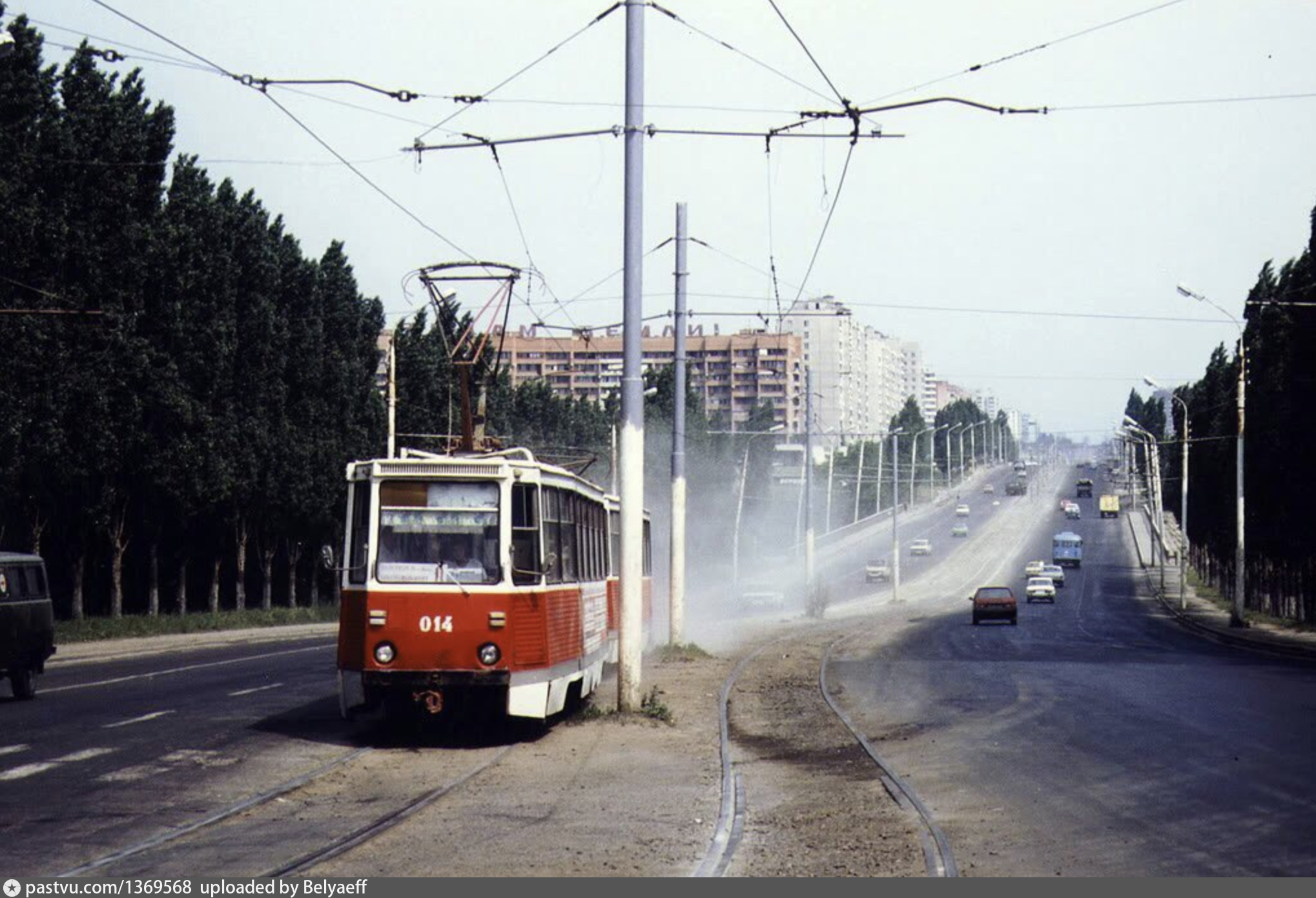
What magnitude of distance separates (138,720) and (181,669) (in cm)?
1151

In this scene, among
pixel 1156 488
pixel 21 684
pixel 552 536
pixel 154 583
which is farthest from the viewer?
pixel 1156 488

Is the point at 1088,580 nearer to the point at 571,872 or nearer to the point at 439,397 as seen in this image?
the point at 439,397

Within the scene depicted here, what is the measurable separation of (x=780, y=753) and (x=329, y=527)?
4522 cm

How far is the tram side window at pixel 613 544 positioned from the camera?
25.3 metres

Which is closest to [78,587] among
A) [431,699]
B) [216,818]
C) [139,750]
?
[139,750]

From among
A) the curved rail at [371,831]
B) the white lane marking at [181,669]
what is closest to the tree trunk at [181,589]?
the white lane marking at [181,669]

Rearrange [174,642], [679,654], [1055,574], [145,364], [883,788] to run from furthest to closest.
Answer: [1055,574], [174,642], [145,364], [679,654], [883,788]

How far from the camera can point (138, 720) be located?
20250 mm

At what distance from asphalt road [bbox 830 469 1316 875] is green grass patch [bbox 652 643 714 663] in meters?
2.88

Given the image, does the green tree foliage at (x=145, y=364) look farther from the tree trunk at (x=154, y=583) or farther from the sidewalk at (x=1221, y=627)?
the sidewalk at (x=1221, y=627)

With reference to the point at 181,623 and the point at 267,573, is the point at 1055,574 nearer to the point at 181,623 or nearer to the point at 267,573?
the point at 267,573

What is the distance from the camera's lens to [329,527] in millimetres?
61000

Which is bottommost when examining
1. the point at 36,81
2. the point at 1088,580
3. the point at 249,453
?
the point at 1088,580

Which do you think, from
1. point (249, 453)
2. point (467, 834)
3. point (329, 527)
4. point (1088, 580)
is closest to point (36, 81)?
point (249, 453)
